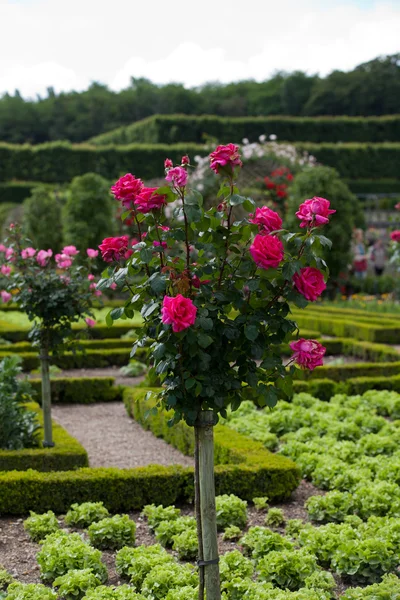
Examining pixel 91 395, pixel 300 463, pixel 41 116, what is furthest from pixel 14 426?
pixel 41 116

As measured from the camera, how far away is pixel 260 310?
9.81 ft

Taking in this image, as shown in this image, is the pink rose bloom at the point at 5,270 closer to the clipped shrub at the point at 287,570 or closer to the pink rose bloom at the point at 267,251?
the clipped shrub at the point at 287,570

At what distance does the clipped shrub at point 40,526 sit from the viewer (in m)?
4.56

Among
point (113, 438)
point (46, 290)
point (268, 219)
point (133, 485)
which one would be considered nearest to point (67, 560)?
point (133, 485)

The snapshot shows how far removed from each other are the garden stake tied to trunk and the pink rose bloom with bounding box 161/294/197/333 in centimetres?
12

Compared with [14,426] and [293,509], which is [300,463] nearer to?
[293,509]

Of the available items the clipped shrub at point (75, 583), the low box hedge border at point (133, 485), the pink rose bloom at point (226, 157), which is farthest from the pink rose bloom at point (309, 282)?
the low box hedge border at point (133, 485)

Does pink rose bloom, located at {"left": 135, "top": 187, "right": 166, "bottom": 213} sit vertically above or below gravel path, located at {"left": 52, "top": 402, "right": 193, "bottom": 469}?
above

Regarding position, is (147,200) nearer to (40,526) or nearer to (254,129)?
(40,526)

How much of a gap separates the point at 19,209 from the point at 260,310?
22.0 m

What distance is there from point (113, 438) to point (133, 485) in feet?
6.71

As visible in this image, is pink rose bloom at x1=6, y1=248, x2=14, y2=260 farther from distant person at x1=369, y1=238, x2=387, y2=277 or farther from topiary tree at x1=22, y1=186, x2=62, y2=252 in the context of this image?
distant person at x1=369, y1=238, x2=387, y2=277

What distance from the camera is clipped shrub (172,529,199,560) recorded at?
428 centimetres

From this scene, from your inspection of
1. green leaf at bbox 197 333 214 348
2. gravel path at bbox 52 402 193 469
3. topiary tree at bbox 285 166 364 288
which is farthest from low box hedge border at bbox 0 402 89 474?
topiary tree at bbox 285 166 364 288
